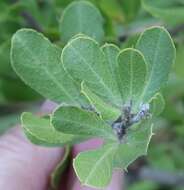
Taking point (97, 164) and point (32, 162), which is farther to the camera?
point (32, 162)

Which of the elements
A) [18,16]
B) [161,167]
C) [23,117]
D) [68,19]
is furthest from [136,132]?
[161,167]

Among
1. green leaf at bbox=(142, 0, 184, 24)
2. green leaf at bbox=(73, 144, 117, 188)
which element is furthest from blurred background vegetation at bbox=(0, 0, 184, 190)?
green leaf at bbox=(73, 144, 117, 188)

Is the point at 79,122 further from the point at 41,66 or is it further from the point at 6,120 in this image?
the point at 6,120

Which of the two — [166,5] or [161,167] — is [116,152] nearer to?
[166,5]

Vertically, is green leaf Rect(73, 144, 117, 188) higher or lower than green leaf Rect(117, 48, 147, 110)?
lower

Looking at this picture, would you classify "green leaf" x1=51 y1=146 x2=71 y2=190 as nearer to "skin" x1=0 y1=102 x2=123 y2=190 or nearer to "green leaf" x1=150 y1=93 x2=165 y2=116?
"skin" x1=0 y1=102 x2=123 y2=190

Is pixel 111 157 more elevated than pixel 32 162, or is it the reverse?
pixel 111 157

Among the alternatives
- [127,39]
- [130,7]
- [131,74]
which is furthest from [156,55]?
[130,7]
